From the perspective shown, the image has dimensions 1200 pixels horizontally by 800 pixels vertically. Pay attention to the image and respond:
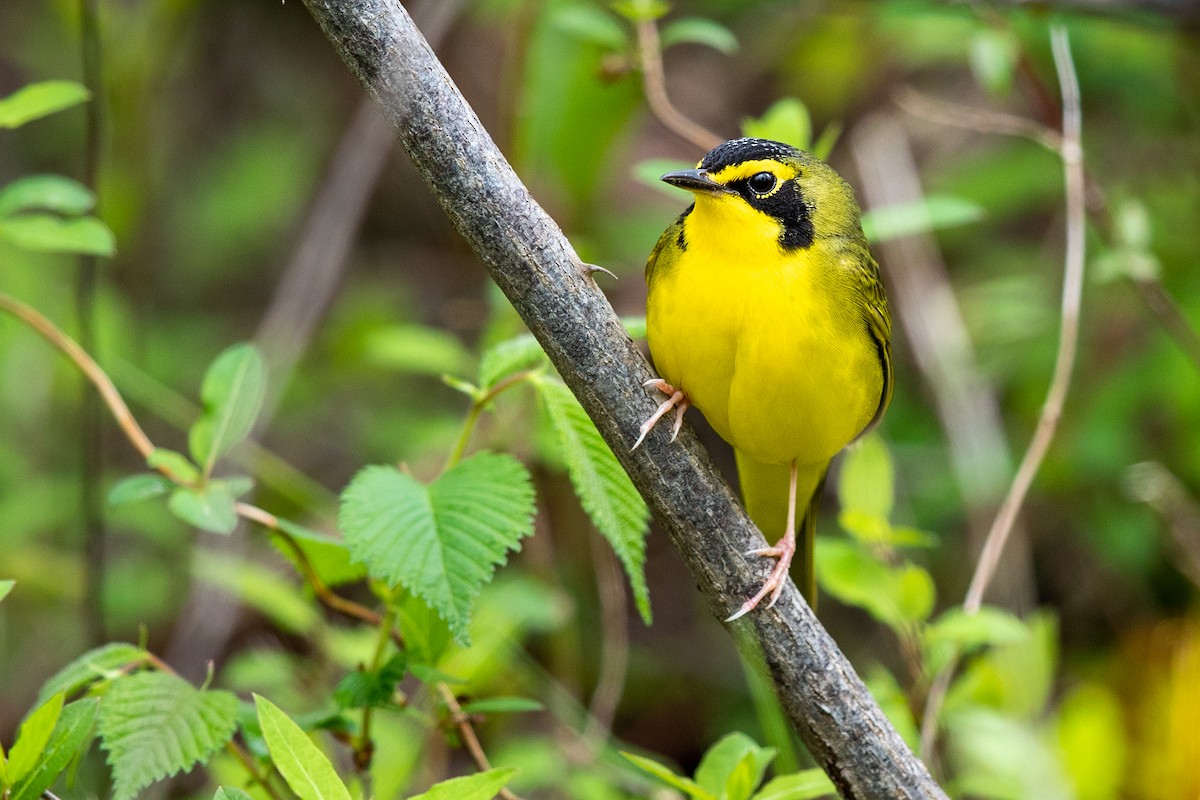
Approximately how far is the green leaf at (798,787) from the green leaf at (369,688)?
0.65m

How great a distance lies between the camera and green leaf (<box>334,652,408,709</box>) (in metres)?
2.07

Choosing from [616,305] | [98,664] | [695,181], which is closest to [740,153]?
[695,181]

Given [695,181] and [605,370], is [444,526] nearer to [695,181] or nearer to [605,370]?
[605,370]

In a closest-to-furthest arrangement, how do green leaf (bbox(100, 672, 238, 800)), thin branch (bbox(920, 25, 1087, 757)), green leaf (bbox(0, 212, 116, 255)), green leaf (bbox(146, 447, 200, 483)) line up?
green leaf (bbox(100, 672, 238, 800)), green leaf (bbox(146, 447, 200, 483)), green leaf (bbox(0, 212, 116, 255)), thin branch (bbox(920, 25, 1087, 757))

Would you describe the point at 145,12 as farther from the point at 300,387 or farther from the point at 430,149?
the point at 430,149

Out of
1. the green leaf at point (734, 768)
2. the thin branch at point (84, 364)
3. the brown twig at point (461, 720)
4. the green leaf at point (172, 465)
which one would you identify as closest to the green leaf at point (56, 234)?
the thin branch at point (84, 364)

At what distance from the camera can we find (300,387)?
608cm

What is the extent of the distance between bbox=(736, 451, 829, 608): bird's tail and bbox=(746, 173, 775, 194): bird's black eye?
0.64 m

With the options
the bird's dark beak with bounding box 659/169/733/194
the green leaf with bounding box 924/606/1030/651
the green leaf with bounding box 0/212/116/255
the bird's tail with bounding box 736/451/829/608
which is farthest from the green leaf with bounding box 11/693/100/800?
the green leaf with bounding box 924/606/1030/651

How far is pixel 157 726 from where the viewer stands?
1.88 meters

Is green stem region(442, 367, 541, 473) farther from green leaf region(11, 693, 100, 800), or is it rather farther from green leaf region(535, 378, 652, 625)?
green leaf region(11, 693, 100, 800)

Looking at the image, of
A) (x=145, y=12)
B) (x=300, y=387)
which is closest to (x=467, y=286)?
(x=300, y=387)

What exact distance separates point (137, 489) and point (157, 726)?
17.5 inches

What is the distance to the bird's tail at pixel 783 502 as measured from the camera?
117 inches
